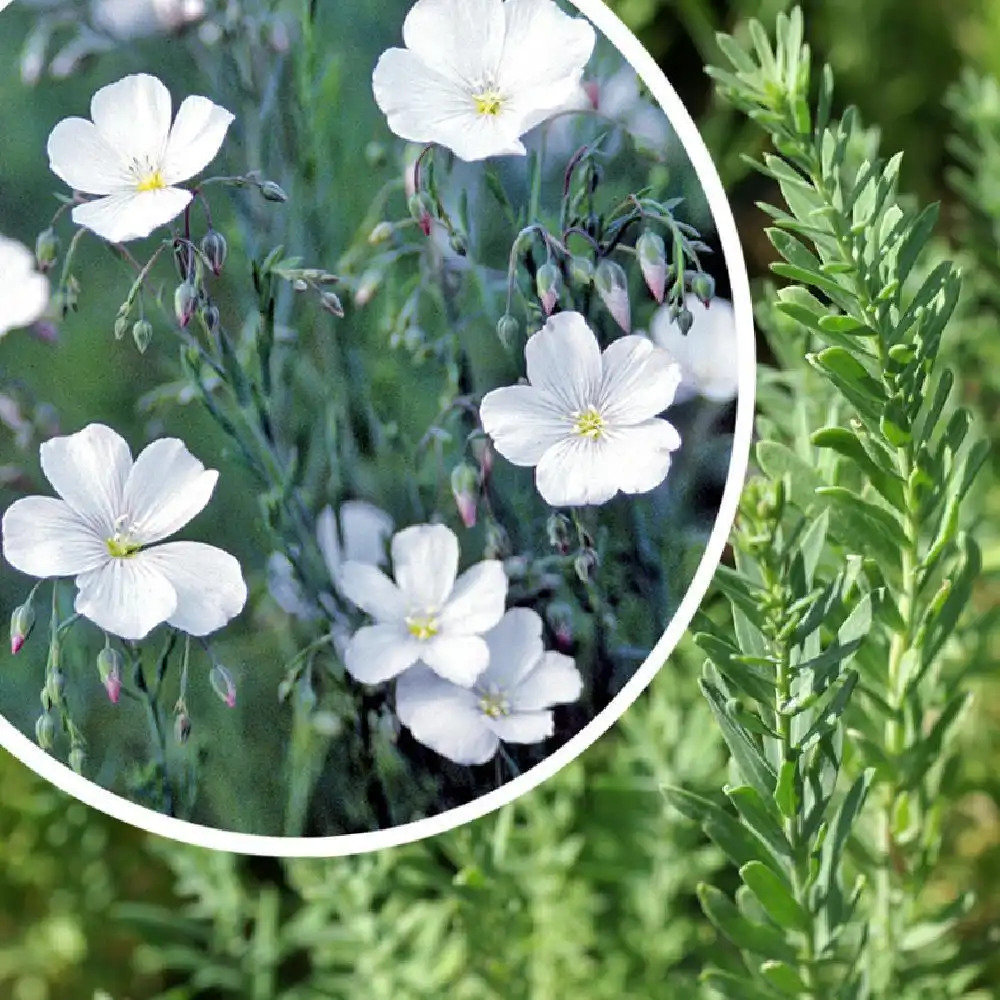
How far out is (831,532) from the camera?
525 millimetres

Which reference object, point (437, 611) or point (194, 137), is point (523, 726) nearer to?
point (437, 611)

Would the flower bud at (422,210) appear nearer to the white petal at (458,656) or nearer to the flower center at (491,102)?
the flower center at (491,102)

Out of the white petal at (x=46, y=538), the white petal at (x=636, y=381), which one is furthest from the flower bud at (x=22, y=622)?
the white petal at (x=636, y=381)

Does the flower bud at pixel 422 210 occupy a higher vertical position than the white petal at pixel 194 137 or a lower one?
lower

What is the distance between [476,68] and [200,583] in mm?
209

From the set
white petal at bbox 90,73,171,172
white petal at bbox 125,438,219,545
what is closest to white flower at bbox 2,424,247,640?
white petal at bbox 125,438,219,545

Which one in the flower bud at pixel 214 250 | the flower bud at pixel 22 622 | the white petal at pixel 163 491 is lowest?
the flower bud at pixel 22 622

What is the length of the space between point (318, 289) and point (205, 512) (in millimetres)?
91

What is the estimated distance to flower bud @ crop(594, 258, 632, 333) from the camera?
521 millimetres

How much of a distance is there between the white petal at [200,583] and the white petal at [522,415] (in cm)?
11

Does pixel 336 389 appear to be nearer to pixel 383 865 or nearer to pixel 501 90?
pixel 501 90

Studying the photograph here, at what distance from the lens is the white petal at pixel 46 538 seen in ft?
1.71

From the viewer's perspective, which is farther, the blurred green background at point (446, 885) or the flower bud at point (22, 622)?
the blurred green background at point (446, 885)

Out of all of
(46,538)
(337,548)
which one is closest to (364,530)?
(337,548)
